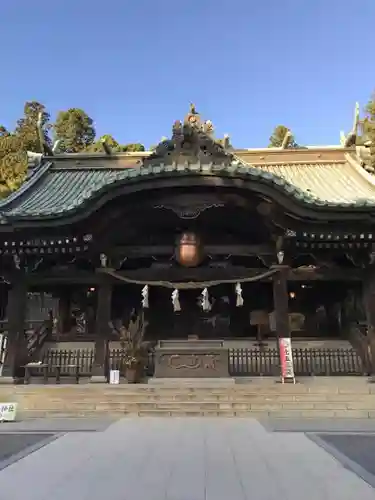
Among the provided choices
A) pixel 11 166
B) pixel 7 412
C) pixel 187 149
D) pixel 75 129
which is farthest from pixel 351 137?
pixel 75 129

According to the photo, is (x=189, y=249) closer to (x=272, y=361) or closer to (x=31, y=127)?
(x=272, y=361)

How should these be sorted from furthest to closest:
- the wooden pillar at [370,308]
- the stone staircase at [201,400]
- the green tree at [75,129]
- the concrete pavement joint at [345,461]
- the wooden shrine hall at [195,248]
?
the green tree at [75,129] → the wooden pillar at [370,308] → the wooden shrine hall at [195,248] → the stone staircase at [201,400] → the concrete pavement joint at [345,461]

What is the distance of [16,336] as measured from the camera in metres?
12.5

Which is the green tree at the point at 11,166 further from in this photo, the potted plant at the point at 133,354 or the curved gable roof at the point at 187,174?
the potted plant at the point at 133,354

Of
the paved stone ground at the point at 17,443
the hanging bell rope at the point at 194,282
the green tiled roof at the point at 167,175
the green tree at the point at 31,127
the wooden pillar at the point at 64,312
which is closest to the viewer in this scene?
the paved stone ground at the point at 17,443

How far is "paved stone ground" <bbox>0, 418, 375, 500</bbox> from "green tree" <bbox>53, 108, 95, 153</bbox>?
113ft

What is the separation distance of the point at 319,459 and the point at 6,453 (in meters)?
4.53

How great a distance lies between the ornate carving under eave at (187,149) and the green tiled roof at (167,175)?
0.72 metres

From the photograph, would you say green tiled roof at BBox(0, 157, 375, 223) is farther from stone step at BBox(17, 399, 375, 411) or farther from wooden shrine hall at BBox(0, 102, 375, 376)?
stone step at BBox(17, 399, 375, 411)

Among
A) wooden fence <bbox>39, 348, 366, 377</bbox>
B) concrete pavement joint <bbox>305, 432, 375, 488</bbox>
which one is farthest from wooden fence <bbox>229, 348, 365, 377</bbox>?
concrete pavement joint <bbox>305, 432, 375, 488</bbox>

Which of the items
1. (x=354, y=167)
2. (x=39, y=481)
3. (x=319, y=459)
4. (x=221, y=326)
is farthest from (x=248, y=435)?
(x=354, y=167)

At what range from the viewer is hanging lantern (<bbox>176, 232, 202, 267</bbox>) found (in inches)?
486

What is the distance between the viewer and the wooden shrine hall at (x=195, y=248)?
1162 cm

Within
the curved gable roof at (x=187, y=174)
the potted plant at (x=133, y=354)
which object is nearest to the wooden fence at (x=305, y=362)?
the potted plant at (x=133, y=354)
